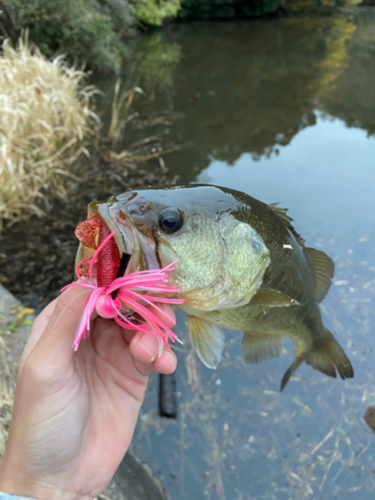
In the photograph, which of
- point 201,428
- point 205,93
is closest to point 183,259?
point 201,428

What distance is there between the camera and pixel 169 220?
3.68ft

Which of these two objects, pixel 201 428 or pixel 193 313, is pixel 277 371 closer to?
pixel 201 428

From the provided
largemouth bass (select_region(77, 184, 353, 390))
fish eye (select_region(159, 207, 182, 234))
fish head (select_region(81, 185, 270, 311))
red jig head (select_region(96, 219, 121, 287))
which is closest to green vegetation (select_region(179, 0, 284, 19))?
largemouth bass (select_region(77, 184, 353, 390))

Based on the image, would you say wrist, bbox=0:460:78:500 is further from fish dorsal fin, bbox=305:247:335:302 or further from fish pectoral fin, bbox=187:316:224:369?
fish dorsal fin, bbox=305:247:335:302

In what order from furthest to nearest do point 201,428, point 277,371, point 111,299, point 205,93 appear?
point 205,93
point 277,371
point 201,428
point 111,299

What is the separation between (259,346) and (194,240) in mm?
969

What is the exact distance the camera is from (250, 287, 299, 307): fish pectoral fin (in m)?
1.34

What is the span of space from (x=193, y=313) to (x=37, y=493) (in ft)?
2.61

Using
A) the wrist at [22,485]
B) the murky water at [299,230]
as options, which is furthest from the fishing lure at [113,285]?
the murky water at [299,230]

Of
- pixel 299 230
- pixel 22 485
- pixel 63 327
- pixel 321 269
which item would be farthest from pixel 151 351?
pixel 299 230

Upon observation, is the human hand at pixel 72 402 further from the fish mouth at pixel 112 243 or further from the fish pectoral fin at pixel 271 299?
the fish pectoral fin at pixel 271 299

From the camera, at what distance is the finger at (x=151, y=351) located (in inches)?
46.3

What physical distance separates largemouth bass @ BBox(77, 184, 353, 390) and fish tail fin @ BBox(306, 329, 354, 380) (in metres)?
0.41

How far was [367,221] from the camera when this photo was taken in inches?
191
